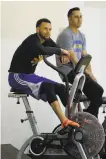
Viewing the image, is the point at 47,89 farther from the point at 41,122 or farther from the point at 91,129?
the point at 41,122

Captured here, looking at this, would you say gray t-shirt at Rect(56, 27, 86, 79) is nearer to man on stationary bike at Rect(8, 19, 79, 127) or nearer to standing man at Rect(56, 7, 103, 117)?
standing man at Rect(56, 7, 103, 117)

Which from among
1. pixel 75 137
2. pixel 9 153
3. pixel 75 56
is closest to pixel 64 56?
pixel 75 56

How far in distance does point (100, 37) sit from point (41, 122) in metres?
1.66

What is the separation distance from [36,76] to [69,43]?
59 centimetres

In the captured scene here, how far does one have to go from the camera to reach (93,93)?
3064mm

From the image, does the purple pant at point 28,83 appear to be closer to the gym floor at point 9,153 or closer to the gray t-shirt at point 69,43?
the gray t-shirt at point 69,43

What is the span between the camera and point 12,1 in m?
4.16

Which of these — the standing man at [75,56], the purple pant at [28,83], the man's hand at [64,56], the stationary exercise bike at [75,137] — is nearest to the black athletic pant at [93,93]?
the standing man at [75,56]

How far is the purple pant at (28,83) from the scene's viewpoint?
2779 millimetres

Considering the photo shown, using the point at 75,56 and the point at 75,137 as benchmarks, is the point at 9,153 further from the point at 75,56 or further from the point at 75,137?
the point at 75,56

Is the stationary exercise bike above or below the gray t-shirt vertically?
below

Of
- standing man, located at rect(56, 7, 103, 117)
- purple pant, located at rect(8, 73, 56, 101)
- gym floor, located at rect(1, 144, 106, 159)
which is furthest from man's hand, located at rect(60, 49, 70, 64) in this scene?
gym floor, located at rect(1, 144, 106, 159)

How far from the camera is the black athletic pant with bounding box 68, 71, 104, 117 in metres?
3.04

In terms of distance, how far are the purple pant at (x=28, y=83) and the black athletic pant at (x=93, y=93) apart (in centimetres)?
44
